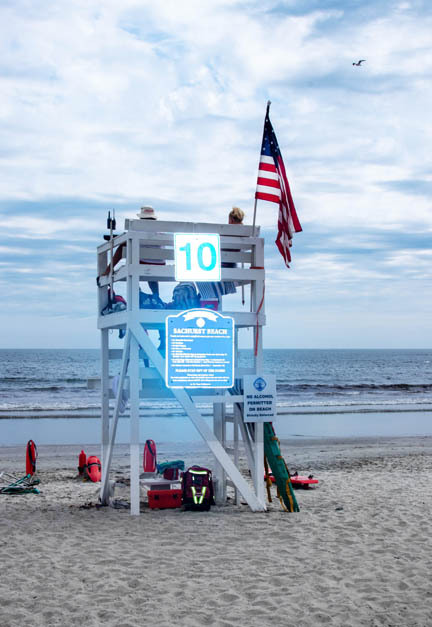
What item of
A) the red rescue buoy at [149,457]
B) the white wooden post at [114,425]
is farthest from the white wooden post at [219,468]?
the red rescue buoy at [149,457]

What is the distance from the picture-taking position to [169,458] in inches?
612

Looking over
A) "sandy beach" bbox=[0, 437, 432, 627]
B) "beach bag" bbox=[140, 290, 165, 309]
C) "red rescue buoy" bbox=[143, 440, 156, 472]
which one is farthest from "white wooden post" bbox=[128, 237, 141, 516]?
"red rescue buoy" bbox=[143, 440, 156, 472]

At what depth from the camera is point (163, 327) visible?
9.03 metres

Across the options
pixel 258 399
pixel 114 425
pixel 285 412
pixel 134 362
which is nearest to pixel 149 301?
pixel 134 362

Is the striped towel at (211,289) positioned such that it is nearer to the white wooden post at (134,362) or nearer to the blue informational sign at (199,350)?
the blue informational sign at (199,350)

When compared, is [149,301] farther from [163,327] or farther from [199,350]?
[199,350]

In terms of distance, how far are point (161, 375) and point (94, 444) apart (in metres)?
10.8

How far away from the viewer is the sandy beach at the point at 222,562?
540 centimetres

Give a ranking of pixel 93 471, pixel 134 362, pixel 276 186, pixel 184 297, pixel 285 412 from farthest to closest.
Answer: pixel 285 412 < pixel 93 471 < pixel 276 186 < pixel 184 297 < pixel 134 362

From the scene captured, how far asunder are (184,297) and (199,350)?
704 mm

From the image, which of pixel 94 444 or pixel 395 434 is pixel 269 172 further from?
pixel 395 434

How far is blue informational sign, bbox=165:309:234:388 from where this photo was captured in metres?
8.62

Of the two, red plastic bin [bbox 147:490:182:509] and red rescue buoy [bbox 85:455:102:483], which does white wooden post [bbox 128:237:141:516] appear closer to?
red plastic bin [bbox 147:490:182:509]

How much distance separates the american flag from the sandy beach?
3.50m
